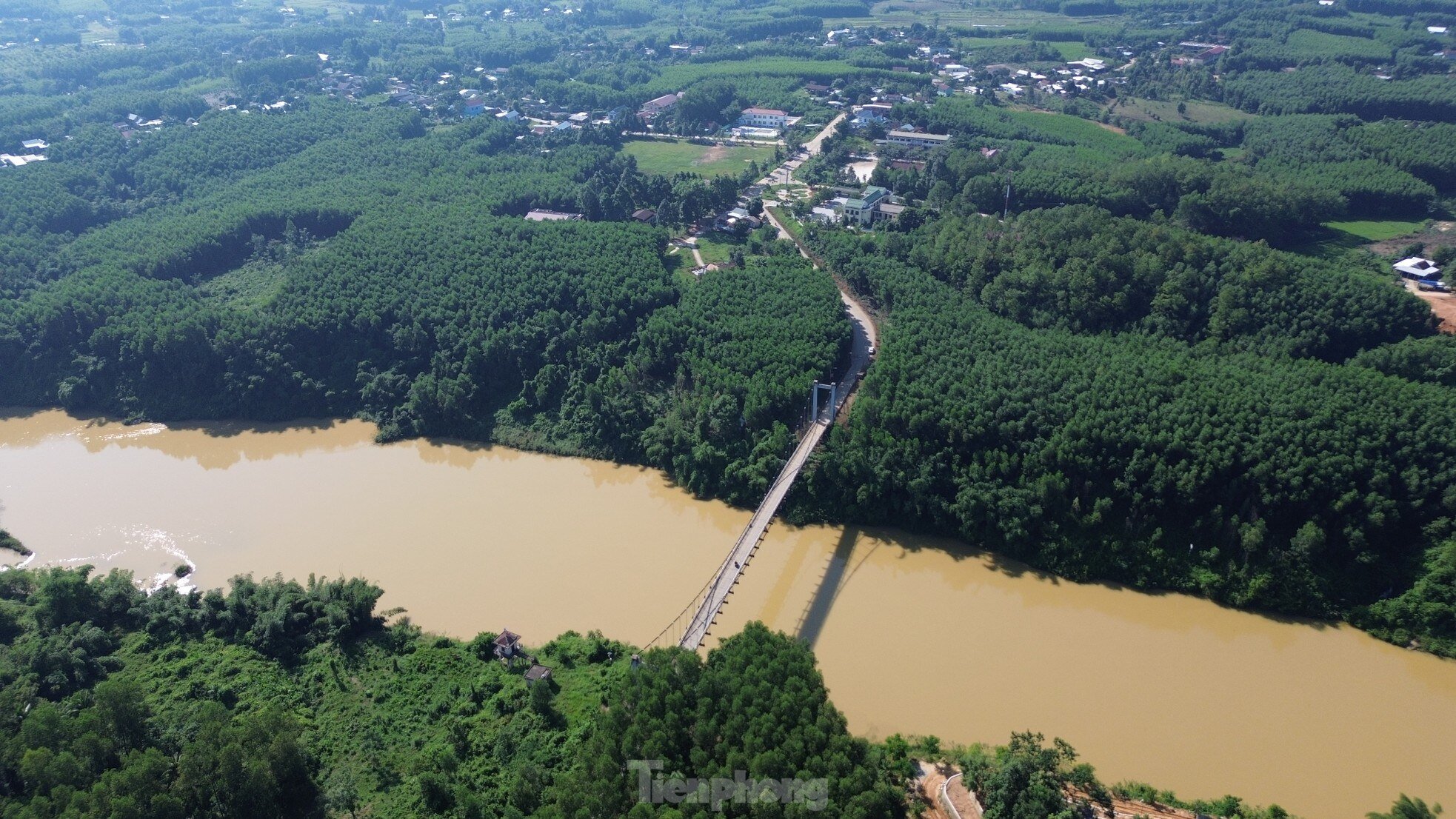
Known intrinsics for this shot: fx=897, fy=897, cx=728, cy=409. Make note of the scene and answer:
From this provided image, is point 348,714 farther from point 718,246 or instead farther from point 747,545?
point 718,246

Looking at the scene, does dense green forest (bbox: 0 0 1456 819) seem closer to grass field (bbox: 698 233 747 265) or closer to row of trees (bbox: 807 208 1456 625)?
row of trees (bbox: 807 208 1456 625)

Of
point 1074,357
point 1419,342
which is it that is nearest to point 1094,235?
point 1074,357

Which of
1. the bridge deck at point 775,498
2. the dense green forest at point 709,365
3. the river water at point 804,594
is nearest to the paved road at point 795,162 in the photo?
the dense green forest at point 709,365

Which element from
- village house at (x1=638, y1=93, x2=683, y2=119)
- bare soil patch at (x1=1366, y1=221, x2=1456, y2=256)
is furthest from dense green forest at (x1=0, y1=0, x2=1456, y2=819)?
village house at (x1=638, y1=93, x2=683, y2=119)

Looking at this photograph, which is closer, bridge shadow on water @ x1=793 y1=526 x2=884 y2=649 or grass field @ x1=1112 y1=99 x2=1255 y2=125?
bridge shadow on water @ x1=793 y1=526 x2=884 y2=649

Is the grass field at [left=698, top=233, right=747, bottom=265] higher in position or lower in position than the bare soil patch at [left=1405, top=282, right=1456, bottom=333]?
lower

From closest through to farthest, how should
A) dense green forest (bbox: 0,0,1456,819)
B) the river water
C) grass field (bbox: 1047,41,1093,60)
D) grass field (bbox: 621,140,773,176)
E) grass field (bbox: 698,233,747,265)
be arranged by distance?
dense green forest (bbox: 0,0,1456,819) < the river water < grass field (bbox: 698,233,747,265) < grass field (bbox: 621,140,773,176) < grass field (bbox: 1047,41,1093,60)

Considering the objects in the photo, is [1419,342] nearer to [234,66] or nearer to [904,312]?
[904,312]
